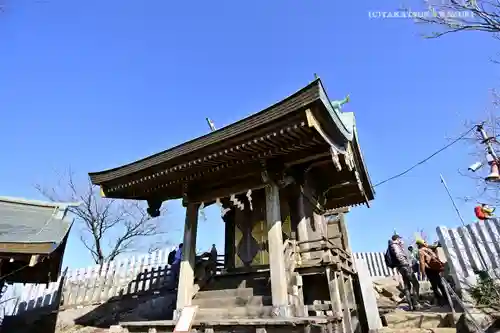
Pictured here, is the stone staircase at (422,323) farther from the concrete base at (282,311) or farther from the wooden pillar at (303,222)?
the concrete base at (282,311)

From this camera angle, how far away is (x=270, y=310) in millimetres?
6312

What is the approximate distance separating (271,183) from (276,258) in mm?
1804

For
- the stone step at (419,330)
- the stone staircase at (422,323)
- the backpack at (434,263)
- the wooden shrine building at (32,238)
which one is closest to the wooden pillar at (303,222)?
the stone step at (419,330)

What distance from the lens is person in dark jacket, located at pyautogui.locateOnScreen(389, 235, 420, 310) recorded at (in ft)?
30.6

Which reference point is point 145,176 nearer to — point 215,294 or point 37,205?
point 37,205

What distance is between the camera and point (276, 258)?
6.68m

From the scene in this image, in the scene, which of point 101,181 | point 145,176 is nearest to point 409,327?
point 145,176

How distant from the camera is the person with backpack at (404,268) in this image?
9.32 meters

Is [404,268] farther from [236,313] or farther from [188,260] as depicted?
[188,260]

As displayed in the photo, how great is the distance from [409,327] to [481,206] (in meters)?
4.06

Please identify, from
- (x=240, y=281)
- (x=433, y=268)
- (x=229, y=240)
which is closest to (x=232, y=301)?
(x=240, y=281)

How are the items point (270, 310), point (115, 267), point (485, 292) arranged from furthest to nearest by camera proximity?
point (115, 267)
point (485, 292)
point (270, 310)

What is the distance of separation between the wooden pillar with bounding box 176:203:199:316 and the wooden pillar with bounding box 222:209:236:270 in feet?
4.13

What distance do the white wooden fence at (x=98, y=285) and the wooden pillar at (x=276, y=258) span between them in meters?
8.33
